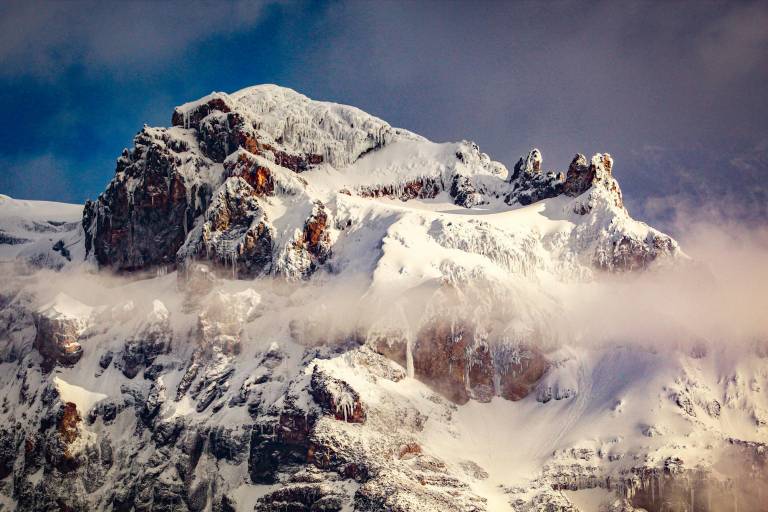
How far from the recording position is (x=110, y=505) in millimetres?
186125

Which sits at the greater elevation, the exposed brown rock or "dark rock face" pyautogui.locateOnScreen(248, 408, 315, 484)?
the exposed brown rock

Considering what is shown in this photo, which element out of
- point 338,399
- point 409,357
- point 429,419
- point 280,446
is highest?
point 409,357

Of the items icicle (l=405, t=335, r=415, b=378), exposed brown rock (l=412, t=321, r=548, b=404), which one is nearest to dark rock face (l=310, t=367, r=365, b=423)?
icicle (l=405, t=335, r=415, b=378)

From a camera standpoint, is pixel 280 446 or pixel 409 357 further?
pixel 409 357

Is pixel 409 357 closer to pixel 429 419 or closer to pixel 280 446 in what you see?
pixel 429 419

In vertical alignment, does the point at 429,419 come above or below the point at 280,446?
above

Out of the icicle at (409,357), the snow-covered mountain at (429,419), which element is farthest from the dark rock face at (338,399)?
the icicle at (409,357)

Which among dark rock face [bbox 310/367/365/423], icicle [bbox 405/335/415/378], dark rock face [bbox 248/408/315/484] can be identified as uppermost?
icicle [bbox 405/335/415/378]

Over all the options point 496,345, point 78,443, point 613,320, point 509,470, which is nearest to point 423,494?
point 509,470

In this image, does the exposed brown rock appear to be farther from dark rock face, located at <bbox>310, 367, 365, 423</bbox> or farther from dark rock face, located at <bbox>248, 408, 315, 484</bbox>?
dark rock face, located at <bbox>248, 408, 315, 484</bbox>

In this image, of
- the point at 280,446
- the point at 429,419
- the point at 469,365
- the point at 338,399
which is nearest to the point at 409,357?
the point at 469,365

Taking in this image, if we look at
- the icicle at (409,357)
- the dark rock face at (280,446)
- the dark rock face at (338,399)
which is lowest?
the dark rock face at (280,446)

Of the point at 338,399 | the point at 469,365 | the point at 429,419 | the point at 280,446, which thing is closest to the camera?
the point at 338,399

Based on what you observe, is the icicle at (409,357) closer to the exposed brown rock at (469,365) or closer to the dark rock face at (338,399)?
the exposed brown rock at (469,365)
